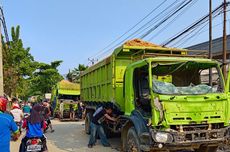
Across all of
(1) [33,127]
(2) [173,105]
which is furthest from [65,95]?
(2) [173,105]

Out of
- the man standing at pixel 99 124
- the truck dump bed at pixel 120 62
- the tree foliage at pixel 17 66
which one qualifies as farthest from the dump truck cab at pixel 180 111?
the tree foliage at pixel 17 66

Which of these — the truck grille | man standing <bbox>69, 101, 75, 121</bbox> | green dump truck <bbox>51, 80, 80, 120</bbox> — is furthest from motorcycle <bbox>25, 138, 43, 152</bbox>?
green dump truck <bbox>51, 80, 80, 120</bbox>

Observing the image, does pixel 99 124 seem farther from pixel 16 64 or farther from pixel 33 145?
pixel 16 64

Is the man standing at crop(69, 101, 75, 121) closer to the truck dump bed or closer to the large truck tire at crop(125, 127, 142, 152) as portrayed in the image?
the truck dump bed

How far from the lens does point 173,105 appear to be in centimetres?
687

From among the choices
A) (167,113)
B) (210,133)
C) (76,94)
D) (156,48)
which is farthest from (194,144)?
(76,94)

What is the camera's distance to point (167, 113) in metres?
6.82

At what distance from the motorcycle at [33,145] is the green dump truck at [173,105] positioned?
2.09 m

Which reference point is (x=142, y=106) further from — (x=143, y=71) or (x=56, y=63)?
(x=56, y=63)

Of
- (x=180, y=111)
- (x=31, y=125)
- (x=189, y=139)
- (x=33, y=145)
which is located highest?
(x=180, y=111)

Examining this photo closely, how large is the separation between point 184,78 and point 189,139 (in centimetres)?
201

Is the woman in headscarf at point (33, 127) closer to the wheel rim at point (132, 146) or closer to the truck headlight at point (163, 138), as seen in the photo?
the wheel rim at point (132, 146)

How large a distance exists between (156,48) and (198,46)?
59.0 feet

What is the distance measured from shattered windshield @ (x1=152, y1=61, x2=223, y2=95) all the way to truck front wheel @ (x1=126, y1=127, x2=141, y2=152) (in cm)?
131
